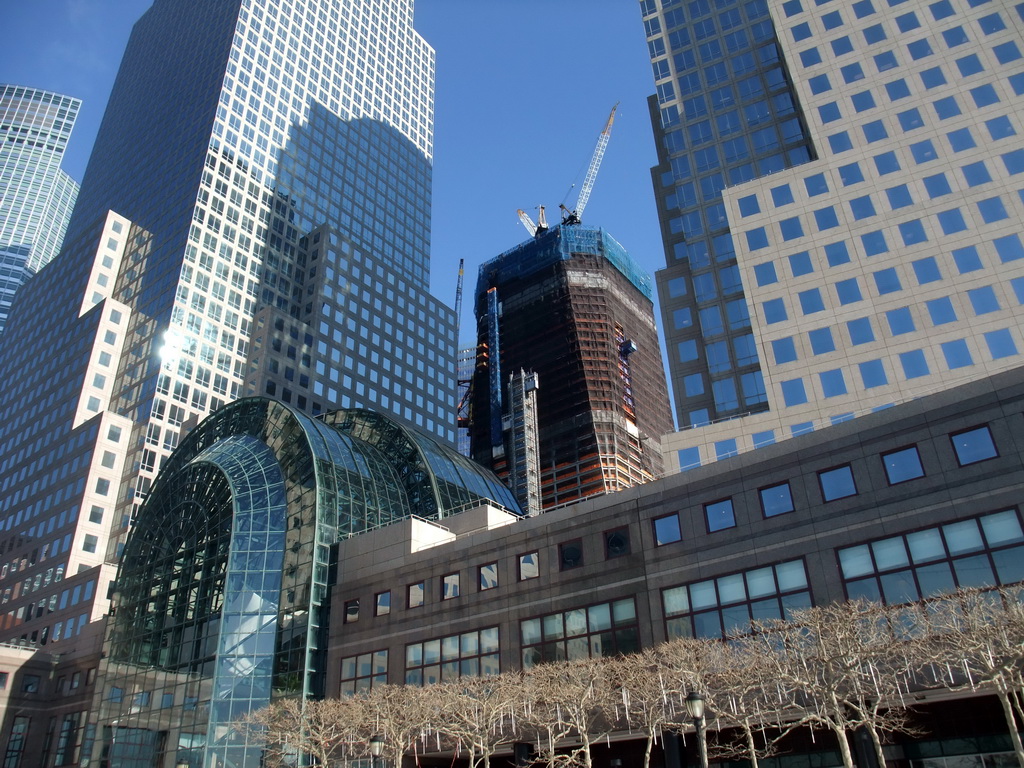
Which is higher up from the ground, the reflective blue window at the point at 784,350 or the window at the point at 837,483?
the reflective blue window at the point at 784,350

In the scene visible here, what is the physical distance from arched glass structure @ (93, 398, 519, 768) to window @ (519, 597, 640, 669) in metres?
17.8

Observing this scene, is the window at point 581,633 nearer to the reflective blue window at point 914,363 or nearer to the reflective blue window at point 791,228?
the reflective blue window at point 914,363

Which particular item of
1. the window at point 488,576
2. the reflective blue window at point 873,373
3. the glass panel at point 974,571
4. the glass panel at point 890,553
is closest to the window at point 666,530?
the glass panel at point 890,553

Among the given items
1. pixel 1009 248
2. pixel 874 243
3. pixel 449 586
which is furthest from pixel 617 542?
pixel 1009 248

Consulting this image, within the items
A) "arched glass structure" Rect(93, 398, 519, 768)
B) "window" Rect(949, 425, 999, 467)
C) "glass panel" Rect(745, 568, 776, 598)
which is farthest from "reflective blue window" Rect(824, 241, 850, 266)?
"arched glass structure" Rect(93, 398, 519, 768)

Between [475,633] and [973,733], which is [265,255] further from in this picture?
[973,733]

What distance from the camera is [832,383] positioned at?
195 feet

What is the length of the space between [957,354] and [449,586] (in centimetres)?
3705

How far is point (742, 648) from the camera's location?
38344mm

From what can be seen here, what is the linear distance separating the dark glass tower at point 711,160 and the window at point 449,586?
989 inches

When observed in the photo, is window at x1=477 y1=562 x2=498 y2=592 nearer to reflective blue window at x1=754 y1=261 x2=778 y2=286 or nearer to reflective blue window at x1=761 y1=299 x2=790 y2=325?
reflective blue window at x1=761 y1=299 x2=790 y2=325

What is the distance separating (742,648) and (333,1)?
7687 inches

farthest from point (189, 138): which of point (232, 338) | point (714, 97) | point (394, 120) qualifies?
point (714, 97)

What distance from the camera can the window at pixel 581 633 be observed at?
4456cm
